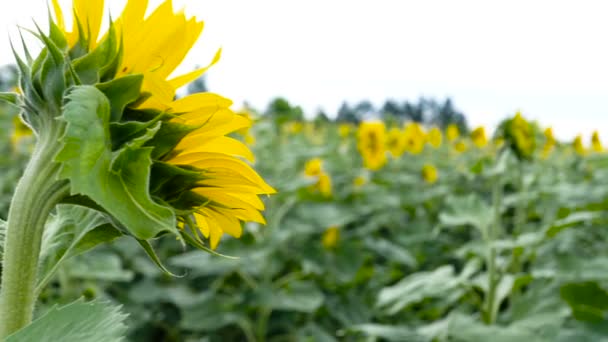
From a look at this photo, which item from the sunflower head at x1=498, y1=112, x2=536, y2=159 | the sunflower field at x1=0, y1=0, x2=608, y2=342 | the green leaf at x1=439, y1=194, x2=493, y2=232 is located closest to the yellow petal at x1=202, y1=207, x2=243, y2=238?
the sunflower field at x1=0, y1=0, x2=608, y2=342

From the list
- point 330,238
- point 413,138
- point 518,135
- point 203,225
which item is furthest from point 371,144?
point 203,225

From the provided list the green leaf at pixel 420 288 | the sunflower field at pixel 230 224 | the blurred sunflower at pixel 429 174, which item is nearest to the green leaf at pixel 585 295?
the sunflower field at pixel 230 224

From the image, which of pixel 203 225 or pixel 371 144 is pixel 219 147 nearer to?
pixel 203 225

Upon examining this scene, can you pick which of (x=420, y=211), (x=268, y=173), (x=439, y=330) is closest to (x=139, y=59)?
(x=439, y=330)

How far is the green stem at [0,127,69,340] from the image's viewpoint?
0.46m

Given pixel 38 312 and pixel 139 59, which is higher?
pixel 139 59

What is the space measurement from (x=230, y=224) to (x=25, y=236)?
165 millimetres

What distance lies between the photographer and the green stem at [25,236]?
0.46m

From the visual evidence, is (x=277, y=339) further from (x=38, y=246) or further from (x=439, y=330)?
(x=38, y=246)

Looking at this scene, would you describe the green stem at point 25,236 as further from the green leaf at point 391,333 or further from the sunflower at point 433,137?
the sunflower at point 433,137

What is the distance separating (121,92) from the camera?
47cm

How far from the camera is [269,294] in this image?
2.31 metres

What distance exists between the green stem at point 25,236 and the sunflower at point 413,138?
4.10 m

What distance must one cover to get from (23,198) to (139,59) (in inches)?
4.7
